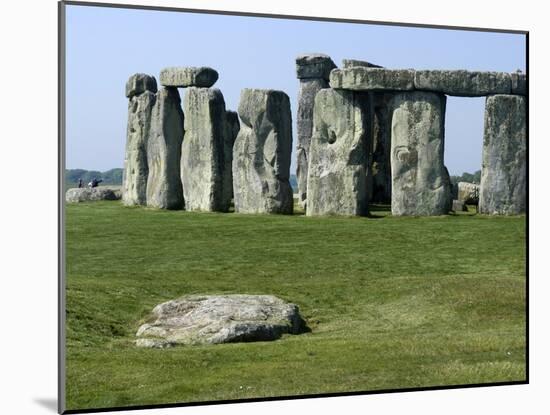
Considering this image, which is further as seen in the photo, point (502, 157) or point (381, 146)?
point (381, 146)

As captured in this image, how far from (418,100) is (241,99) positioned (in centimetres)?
333

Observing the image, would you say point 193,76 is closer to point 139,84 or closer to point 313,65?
point 139,84

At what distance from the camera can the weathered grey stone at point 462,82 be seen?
24.5 m

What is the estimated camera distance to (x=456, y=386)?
15.4 metres

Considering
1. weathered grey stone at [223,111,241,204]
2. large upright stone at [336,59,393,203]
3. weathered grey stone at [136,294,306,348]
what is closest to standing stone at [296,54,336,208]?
large upright stone at [336,59,393,203]

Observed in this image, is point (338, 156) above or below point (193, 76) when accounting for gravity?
below

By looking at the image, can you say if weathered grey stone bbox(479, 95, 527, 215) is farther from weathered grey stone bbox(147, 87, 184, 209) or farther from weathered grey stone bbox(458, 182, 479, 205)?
weathered grey stone bbox(147, 87, 184, 209)

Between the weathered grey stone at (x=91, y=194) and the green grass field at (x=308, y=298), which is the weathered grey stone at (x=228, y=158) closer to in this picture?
the green grass field at (x=308, y=298)

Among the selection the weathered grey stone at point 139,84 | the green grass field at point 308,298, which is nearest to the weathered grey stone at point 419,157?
the green grass field at point 308,298

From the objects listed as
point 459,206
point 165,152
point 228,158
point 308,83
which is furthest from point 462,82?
point 308,83

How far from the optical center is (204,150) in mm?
25203

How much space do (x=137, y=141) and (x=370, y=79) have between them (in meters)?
5.98

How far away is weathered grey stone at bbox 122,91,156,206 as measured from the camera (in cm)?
2775

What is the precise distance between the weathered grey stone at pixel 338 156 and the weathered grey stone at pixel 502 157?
2251 mm
